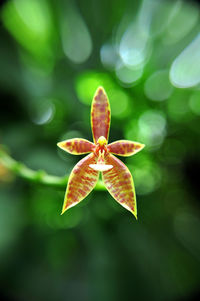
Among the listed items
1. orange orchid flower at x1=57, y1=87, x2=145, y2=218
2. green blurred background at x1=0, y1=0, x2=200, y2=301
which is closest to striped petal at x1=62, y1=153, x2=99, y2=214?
orange orchid flower at x1=57, y1=87, x2=145, y2=218

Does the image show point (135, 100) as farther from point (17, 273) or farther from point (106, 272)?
point (17, 273)

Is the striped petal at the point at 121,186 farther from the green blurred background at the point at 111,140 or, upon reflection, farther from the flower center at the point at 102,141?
the green blurred background at the point at 111,140

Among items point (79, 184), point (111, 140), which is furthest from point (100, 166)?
point (111, 140)

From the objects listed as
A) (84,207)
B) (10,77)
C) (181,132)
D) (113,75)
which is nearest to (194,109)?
(181,132)

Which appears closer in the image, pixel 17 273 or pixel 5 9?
pixel 17 273

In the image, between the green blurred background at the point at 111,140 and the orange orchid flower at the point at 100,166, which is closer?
the orange orchid flower at the point at 100,166

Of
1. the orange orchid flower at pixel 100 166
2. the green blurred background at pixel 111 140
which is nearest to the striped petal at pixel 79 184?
the orange orchid flower at pixel 100 166

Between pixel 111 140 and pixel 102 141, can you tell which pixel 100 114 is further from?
pixel 111 140

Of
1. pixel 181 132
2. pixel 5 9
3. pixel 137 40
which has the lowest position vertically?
pixel 181 132
